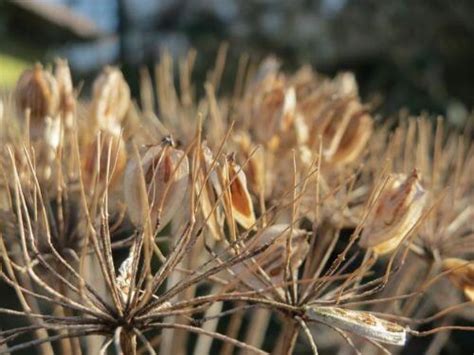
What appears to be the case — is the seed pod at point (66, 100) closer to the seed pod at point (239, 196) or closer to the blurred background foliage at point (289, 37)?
the seed pod at point (239, 196)

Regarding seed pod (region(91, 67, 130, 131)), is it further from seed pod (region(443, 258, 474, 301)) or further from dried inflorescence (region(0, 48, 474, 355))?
seed pod (region(443, 258, 474, 301))

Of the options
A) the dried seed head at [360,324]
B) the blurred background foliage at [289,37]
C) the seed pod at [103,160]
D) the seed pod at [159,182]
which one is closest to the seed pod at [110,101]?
the seed pod at [103,160]

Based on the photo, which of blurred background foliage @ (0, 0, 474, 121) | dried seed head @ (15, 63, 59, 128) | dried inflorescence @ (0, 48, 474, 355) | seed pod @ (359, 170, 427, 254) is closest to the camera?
dried inflorescence @ (0, 48, 474, 355)

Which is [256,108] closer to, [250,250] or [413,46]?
[250,250]

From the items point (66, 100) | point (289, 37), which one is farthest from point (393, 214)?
point (289, 37)

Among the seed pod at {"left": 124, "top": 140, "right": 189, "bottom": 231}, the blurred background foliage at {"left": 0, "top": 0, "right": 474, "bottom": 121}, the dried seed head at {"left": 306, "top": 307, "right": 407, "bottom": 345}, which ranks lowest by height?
the dried seed head at {"left": 306, "top": 307, "right": 407, "bottom": 345}

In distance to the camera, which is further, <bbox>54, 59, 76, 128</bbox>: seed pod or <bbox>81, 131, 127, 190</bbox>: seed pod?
<bbox>54, 59, 76, 128</bbox>: seed pod

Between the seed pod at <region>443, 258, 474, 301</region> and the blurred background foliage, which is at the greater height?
the blurred background foliage

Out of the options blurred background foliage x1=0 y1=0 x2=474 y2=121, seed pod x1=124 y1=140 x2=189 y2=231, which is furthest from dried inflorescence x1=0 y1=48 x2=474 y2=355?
blurred background foliage x1=0 y1=0 x2=474 y2=121
